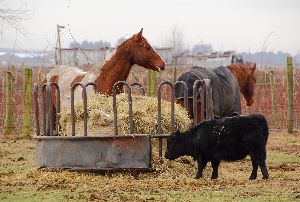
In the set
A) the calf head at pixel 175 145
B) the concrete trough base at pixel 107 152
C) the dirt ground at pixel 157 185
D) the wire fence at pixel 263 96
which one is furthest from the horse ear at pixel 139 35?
the wire fence at pixel 263 96

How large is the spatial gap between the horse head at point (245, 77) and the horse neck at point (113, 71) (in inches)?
211

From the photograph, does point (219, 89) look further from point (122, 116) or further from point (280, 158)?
point (122, 116)

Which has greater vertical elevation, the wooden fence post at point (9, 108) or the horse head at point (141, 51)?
the horse head at point (141, 51)

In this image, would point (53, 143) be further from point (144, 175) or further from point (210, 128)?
point (210, 128)

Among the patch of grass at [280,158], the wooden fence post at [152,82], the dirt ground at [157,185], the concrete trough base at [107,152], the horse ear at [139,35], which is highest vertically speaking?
the horse ear at [139,35]

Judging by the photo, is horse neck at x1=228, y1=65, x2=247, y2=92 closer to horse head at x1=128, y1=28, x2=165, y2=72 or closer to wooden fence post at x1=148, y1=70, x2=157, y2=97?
wooden fence post at x1=148, y1=70, x2=157, y2=97

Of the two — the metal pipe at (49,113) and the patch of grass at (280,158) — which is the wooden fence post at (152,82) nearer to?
the patch of grass at (280,158)

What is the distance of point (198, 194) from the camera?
378 inches

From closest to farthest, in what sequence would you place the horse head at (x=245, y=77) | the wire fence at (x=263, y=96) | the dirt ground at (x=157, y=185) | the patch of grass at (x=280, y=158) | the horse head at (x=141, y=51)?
1. the dirt ground at (x=157, y=185)
2. the horse head at (x=141, y=51)
3. the patch of grass at (x=280, y=158)
4. the horse head at (x=245, y=77)
5. the wire fence at (x=263, y=96)

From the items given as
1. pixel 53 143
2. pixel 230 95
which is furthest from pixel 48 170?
pixel 230 95

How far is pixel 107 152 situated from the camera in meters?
11.8

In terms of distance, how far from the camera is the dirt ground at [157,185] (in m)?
9.39

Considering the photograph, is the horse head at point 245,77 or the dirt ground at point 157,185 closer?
the dirt ground at point 157,185

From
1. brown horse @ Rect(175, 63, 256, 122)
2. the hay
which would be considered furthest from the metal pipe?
brown horse @ Rect(175, 63, 256, 122)
